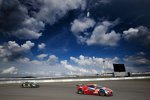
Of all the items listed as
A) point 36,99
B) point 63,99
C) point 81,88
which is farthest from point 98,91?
point 36,99

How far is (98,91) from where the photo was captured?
1870 centimetres

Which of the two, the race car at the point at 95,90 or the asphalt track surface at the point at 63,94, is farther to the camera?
→ the race car at the point at 95,90

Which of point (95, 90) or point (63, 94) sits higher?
point (95, 90)

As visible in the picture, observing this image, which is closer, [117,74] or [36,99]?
[36,99]

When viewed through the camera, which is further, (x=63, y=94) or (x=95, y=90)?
(x=63, y=94)

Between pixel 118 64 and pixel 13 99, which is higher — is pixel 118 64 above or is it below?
above

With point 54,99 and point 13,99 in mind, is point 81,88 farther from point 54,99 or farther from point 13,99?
point 13,99

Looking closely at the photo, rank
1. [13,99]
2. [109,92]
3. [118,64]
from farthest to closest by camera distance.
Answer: [118,64]
[109,92]
[13,99]

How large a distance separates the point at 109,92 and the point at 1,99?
9.82m

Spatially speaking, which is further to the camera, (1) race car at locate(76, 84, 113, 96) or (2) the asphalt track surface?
(1) race car at locate(76, 84, 113, 96)

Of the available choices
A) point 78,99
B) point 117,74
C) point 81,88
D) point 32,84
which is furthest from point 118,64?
point 78,99

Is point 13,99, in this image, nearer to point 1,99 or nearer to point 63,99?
point 1,99

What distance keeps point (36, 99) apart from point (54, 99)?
5.11 ft

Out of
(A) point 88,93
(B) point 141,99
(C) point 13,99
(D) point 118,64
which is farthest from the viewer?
(D) point 118,64
